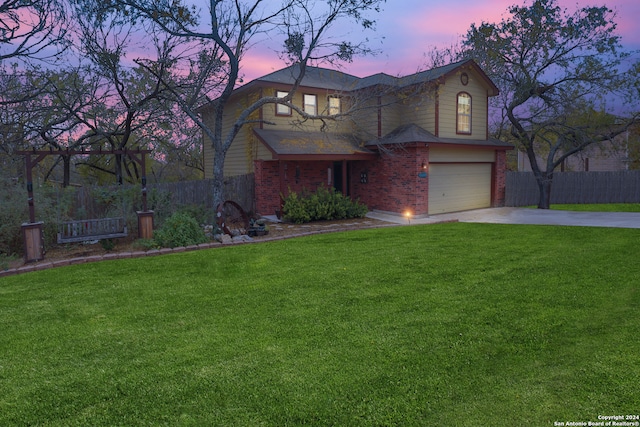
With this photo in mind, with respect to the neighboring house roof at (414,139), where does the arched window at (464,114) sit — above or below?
above


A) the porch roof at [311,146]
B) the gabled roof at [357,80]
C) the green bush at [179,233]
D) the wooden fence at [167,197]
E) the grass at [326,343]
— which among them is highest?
the gabled roof at [357,80]

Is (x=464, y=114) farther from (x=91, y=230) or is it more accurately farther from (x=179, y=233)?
(x=91, y=230)

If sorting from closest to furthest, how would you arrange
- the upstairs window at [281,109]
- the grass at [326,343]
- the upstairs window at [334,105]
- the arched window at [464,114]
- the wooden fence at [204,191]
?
1. the grass at [326,343]
2. the wooden fence at [204,191]
3. the upstairs window at [281,109]
4. the arched window at [464,114]
5. the upstairs window at [334,105]

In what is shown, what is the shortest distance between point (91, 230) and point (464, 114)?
14954 mm

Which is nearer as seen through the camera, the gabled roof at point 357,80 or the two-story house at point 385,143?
the two-story house at point 385,143

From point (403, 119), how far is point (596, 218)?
830 centimetres

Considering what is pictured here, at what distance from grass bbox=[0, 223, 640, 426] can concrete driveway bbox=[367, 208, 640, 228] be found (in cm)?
639

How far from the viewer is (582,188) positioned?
23891mm

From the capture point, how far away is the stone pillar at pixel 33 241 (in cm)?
940

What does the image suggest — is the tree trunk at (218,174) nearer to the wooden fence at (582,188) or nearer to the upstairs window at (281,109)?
the upstairs window at (281,109)

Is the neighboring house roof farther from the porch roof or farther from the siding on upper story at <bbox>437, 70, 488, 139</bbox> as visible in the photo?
the porch roof

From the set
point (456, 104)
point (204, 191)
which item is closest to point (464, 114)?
point (456, 104)

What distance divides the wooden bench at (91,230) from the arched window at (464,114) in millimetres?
13752

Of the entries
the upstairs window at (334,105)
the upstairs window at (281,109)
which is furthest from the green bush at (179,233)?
the upstairs window at (334,105)
